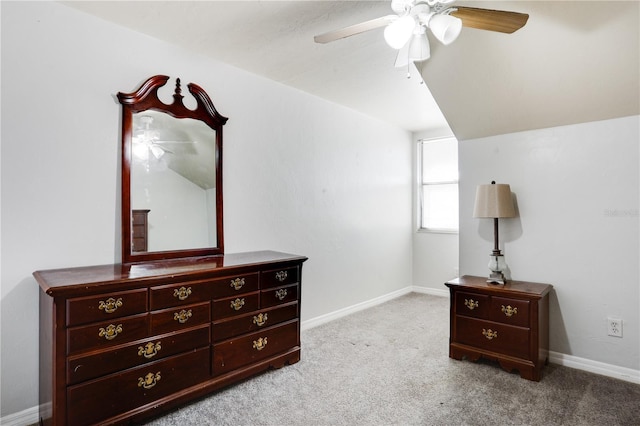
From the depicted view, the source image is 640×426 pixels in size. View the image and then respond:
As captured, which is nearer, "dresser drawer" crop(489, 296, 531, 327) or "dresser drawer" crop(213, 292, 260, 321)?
"dresser drawer" crop(213, 292, 260, 321)

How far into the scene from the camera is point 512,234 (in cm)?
286

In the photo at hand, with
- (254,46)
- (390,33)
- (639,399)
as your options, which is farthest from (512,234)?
(254,46)

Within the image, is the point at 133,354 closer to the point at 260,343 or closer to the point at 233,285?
the point at 233,285

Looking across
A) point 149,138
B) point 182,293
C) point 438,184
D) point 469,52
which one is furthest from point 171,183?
point 438,184

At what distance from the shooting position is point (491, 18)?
1524 millimetres

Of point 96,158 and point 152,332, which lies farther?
point 96,158

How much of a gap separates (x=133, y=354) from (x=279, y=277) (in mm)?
996

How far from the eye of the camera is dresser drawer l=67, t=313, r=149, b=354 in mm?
1641

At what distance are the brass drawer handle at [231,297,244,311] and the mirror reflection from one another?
0.59 metres

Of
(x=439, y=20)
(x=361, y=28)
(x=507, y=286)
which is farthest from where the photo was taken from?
(x=507, y=286)

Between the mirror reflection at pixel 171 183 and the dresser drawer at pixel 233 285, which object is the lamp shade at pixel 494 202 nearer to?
the dresser drawer at pixel 233 285

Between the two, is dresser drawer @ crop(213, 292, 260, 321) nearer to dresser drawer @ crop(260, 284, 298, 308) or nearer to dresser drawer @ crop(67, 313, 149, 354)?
dresser drawer @ crop(260, 284, 298, 308)

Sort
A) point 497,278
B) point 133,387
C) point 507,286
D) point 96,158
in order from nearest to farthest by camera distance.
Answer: point 133,387
point 96,158
point 507,286
point 497,278

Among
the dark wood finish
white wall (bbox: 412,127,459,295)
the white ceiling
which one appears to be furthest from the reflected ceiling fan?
white wall (bbox: 412,127,459,295)
